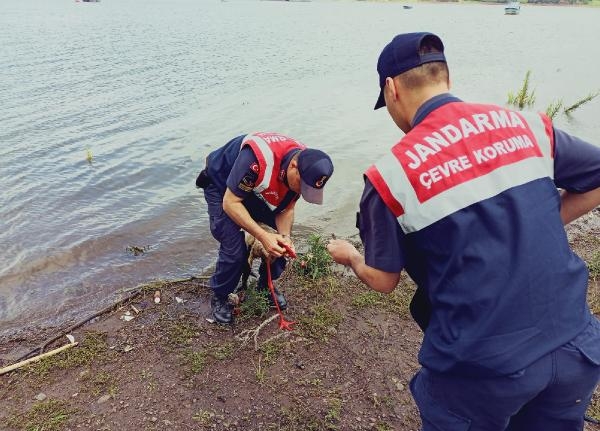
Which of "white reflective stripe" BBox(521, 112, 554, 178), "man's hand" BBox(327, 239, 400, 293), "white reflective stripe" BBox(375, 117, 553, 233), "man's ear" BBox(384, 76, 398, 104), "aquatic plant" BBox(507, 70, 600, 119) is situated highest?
"man's ear" BBox(384, 76, 398, 104)

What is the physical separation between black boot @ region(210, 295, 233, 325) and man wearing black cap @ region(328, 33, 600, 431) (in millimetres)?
2887

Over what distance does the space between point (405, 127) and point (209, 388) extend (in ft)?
8.69

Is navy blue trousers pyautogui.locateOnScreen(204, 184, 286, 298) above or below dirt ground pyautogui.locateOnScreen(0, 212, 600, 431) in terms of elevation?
above

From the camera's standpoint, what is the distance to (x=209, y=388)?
12.1ft

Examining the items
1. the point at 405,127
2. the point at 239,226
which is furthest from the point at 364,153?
the point at 405,127

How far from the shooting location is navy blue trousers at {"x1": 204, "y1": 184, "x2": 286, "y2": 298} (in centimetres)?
417

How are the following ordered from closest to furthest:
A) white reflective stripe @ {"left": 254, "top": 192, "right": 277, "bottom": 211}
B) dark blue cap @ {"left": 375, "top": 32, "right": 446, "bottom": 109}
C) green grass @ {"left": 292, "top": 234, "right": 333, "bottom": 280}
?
dark blue cap @ {"left": 375, "top": 32, "right": 446, "bottom": 109}, white reflective stripe @ {"left": 254, "top": 192, "right": 277, "bottom": 211}, green grass @ {"left": 292, "top": 234, "right": 333, "bottom": 280}

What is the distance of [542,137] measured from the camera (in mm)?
1756

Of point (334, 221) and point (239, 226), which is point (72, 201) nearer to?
point (334, 221)

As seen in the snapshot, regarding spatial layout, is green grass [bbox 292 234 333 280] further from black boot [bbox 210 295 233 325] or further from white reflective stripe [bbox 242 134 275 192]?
white reflective stripe [bbox 242 134 275 192]

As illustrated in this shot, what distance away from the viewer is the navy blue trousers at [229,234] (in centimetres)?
417

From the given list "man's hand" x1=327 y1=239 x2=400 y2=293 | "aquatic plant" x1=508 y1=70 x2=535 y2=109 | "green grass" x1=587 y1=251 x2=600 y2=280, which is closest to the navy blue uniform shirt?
"man's hand" x1=327 y1=239 x2=400 y2=293

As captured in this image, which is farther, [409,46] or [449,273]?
[409,46]

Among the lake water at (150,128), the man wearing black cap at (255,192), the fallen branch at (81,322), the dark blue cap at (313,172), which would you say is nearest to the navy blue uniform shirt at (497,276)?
the dark blue cap at (313,172)
